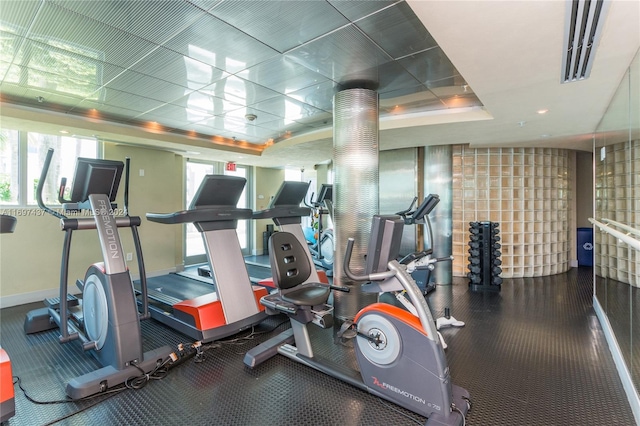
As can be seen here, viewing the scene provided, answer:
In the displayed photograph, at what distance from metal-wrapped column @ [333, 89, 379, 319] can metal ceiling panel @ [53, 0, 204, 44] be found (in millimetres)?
1750

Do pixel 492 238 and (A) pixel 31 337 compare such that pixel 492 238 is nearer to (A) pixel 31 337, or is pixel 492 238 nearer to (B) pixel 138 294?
(B) pixel 138 294

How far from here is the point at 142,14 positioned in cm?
217

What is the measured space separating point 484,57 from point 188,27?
2131 mm

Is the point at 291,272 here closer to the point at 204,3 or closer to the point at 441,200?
the point at 204,3

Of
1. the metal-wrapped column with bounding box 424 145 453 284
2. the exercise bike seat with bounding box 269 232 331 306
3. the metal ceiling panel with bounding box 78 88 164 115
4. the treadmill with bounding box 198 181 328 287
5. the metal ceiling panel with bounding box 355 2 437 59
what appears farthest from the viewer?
the metal-wrapped column with bounding box 424 145 453 284

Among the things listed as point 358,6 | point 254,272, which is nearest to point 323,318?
point 358,6

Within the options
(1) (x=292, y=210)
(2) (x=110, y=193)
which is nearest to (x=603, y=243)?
(1) (x=292, y=210)

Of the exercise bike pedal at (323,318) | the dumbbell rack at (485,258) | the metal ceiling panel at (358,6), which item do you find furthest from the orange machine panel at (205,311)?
the dumbbell rack at (485,258)

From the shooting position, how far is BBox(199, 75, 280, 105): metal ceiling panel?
3369 millimetres

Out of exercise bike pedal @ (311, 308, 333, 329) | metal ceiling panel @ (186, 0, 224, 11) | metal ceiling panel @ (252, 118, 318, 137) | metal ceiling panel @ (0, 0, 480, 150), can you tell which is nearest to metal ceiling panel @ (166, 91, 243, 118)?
metal ceiling panel @ (0, 0, 480, 150)

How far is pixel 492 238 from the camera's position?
16.3 feet

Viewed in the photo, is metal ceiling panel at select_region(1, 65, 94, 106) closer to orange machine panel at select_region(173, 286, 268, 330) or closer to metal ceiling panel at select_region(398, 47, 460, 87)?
orange machine panel at select_region(173, 286, 268, 330)

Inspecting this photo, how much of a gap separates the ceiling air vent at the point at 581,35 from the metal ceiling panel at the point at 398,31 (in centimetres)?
90

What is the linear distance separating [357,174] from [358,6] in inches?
65.0
